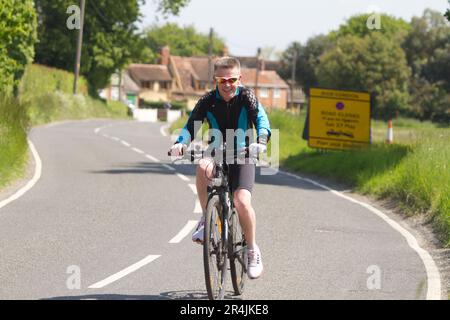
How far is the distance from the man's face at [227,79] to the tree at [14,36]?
11591 mm

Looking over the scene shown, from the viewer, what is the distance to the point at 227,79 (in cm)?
768

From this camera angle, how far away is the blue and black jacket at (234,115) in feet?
25.6

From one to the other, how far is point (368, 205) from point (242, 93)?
9.10 m

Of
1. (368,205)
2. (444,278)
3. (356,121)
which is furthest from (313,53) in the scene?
(444,278)

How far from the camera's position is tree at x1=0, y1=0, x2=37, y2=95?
63.0 feet

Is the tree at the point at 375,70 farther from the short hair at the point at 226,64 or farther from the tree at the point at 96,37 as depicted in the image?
the short hair at the point at 226,64

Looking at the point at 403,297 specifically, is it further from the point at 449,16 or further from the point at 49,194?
the point at 449,16

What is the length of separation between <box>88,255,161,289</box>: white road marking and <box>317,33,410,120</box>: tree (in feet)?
277

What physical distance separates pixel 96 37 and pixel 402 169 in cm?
5529

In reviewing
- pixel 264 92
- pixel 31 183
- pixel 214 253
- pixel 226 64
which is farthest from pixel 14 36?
pixel 264 92

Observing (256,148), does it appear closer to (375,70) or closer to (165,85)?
(375,70)

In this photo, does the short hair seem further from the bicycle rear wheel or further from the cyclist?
the bicycle rear wheel

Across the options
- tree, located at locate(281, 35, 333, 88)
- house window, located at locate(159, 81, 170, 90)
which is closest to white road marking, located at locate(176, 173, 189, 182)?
tree, located at locate(281, 35, 333, 88)

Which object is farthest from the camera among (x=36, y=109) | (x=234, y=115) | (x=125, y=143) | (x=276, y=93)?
(x=276, y=93)
